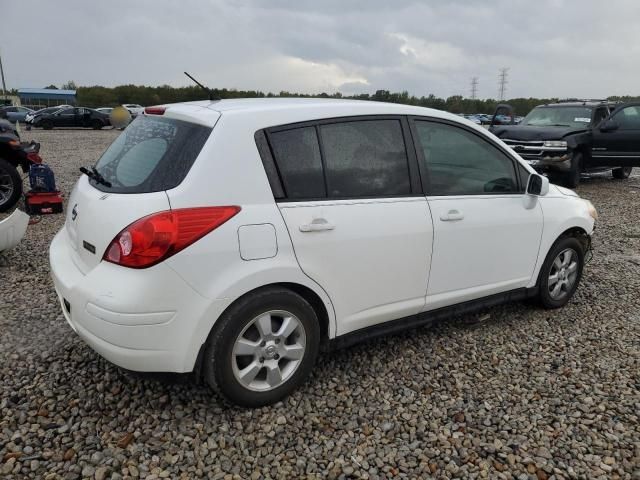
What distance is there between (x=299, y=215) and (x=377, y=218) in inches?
20.3

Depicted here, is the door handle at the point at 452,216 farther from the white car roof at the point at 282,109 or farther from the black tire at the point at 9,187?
the black tire at the point at 9,187

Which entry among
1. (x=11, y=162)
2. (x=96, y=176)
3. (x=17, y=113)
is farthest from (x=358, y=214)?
(x=17, y=113)

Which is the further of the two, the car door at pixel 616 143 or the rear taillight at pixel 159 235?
the car door at pixel 616 143

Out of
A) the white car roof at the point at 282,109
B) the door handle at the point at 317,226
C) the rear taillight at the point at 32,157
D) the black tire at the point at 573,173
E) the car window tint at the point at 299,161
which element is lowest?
the black tire at the point at 573,173

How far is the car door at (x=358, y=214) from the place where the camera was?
2.77 meters

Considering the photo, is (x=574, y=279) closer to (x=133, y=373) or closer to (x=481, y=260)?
(x=481, y=260)

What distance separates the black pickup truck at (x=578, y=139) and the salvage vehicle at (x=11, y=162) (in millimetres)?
8394

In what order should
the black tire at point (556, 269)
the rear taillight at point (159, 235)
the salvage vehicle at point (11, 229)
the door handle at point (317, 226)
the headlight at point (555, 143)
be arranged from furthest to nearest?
the headlight at point (555, 143) → the salvage vehicle at point (11, 229) → the black tire at point (556, 269) → the door handle at point (317, 226) → the rear taillight at point (159, 235)

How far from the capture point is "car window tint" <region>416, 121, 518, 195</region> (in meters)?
3.34

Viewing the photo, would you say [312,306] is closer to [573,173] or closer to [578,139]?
[573,173]

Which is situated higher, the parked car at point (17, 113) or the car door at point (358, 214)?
the car door at point (358, 214)

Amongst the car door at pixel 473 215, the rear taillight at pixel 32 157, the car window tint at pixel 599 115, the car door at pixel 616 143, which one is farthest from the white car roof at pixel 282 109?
the car window tint at pixel 599 115

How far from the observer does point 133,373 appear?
8.47 ft

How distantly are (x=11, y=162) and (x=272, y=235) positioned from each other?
22.9 feet
